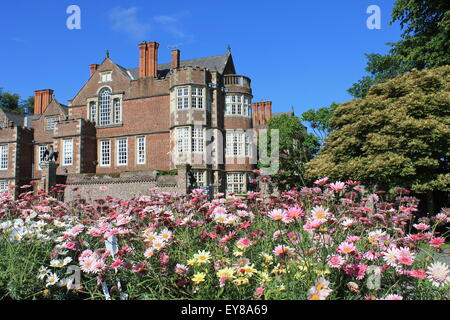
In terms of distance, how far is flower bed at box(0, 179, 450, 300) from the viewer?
3311 mm

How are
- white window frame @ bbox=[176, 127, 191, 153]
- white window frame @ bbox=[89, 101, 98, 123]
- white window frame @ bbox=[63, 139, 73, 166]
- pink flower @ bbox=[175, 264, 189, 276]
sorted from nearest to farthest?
1. pink flower @ bbox=[175, 264, 189, 276]
2. white window frame @ bbox=[176, 127, 191, 153]
3. white window frame @ bbox=[63, 139, 73, 166]
4. white window frame @ bbox=[89, 101, 98, 123]

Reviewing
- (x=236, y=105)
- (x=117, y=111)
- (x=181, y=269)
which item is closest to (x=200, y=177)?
(x=236, y=105)

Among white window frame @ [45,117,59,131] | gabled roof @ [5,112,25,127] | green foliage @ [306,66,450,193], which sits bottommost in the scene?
green foliage @ [306,66,450,193]

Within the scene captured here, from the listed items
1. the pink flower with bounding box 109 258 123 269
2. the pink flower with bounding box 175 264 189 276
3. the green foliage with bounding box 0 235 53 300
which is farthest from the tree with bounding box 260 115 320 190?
the pink flower with bounding box 109 258 123 269

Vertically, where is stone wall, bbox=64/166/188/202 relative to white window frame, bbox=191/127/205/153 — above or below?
below

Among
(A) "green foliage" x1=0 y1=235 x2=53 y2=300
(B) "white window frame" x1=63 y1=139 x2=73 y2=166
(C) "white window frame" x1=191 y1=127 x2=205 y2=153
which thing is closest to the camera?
(A) "green foliage" x1=0 y1=235 x2=53 y2=300

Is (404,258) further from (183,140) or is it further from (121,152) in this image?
(121,152)

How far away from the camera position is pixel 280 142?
Answer: 119ft

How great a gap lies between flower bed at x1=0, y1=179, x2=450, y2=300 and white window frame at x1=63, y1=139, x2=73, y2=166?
101 ft

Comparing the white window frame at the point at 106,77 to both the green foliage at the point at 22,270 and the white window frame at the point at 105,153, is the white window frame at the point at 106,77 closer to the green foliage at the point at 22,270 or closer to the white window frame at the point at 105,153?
the white window frame at the point at 105,153

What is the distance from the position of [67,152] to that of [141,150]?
686 centimetres

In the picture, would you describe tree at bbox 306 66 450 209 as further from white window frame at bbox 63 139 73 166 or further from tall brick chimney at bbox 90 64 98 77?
tall brick chimney at bbox 90 64 98 77
